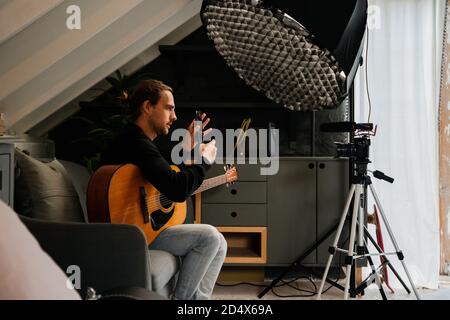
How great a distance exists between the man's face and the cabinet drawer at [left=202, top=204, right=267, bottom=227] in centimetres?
105

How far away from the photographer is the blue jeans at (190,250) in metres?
2.13

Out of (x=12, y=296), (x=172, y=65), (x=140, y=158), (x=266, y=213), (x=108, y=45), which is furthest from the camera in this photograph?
(x=172, y=65)

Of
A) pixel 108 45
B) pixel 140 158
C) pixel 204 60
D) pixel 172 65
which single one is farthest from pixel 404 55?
pixel 140 158

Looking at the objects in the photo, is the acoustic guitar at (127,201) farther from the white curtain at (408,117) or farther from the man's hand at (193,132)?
the white curtain at (408,117)

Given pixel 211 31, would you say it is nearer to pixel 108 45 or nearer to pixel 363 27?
pixel 363 27

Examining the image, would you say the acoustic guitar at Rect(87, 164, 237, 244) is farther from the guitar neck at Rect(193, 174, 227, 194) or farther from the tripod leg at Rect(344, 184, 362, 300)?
the tripod leg at Rect(344, 184, 362, 300)

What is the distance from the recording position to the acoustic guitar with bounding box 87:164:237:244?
76.2 inches

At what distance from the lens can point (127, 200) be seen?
6.64ft

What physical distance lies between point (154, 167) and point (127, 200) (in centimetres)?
17

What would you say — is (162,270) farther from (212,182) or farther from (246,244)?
(246,244)

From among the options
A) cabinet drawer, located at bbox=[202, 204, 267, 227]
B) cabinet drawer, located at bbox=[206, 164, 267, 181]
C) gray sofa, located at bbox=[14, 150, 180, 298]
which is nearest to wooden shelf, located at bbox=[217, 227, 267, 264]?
cabinet drawer, located at bbox=[202, 204, 267, 227]

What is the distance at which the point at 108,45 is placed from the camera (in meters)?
3.03
